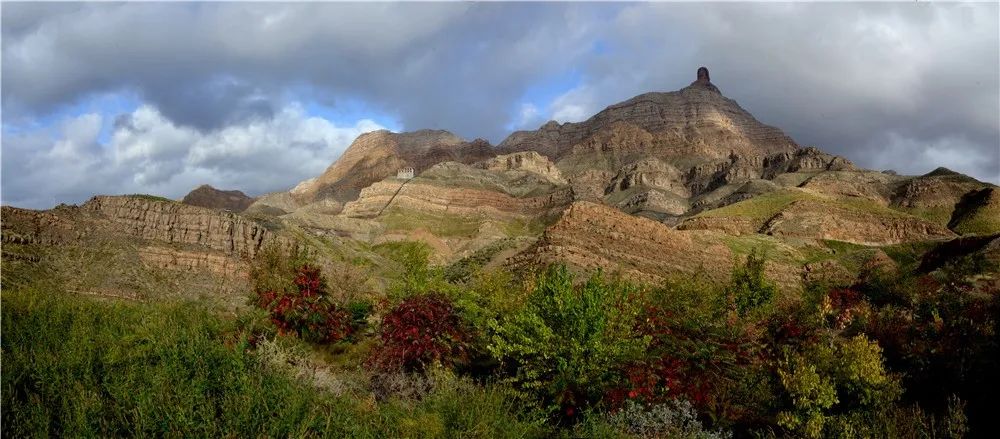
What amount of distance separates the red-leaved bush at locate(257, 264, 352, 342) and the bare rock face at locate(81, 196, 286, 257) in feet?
159

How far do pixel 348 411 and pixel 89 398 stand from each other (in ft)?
14.2

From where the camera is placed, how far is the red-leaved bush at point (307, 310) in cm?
1848

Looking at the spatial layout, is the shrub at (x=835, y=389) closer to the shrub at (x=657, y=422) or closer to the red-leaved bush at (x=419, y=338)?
the shrub at (x=657, y=422)

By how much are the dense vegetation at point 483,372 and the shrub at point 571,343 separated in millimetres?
53

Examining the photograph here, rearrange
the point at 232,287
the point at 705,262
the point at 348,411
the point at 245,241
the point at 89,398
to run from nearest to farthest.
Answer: the point at 89,398 → the point at 348,411 → the point at 232,287 → the point at 705,262 → the point at 245,241

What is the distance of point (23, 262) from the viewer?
41.3 meters

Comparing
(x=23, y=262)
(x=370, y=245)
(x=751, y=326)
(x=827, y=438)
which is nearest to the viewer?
(x=827, y=438)

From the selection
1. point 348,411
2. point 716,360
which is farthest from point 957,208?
point 348,411

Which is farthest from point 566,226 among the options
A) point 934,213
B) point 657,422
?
point 934,213

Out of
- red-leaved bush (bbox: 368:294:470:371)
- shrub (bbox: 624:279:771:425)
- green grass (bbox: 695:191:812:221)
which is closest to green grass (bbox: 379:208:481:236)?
green grass (bbox: 695:191:812:221)

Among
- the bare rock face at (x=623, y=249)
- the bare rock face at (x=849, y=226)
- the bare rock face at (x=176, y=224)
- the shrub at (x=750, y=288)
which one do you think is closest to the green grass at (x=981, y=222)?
the bare rock face at (x=849, y=226)

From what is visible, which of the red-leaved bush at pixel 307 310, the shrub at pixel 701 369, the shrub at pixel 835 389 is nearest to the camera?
the shrub at pixel 835 389

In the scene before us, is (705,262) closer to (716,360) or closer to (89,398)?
(716,360)

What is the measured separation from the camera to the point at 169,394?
9562mm
